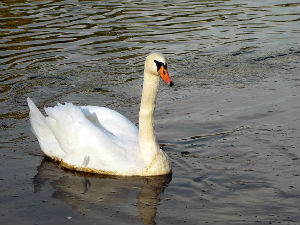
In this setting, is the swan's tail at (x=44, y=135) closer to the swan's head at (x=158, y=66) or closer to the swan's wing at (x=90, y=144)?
the swan's wing at (x=90, y=144)

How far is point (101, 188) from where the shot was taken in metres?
8.45

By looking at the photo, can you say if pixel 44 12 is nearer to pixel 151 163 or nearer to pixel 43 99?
pixel 43 99

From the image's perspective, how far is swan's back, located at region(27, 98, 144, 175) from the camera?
28.7 feet

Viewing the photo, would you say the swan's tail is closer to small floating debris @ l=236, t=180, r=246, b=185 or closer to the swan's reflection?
the swan's reflection

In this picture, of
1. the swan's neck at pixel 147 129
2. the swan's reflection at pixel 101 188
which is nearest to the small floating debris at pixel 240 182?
the swan's reflection at pixel 101 188

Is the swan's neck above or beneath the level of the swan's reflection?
above

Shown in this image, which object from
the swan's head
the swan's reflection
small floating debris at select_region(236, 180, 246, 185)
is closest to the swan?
the swan's head

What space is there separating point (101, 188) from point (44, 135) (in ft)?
5.00

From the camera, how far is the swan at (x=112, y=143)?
342 inches

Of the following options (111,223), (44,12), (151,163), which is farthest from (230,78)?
(44,12)

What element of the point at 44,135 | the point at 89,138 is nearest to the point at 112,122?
the point at 89,138

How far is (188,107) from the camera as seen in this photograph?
1133 centimetres

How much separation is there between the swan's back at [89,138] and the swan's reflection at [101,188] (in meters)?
0.16

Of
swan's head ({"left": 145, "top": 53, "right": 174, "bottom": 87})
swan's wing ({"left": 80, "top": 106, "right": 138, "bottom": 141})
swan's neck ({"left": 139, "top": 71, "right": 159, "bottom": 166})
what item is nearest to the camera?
swan's head ({"left": 145, "top": 53, "right": 174, "bottom": 87})
